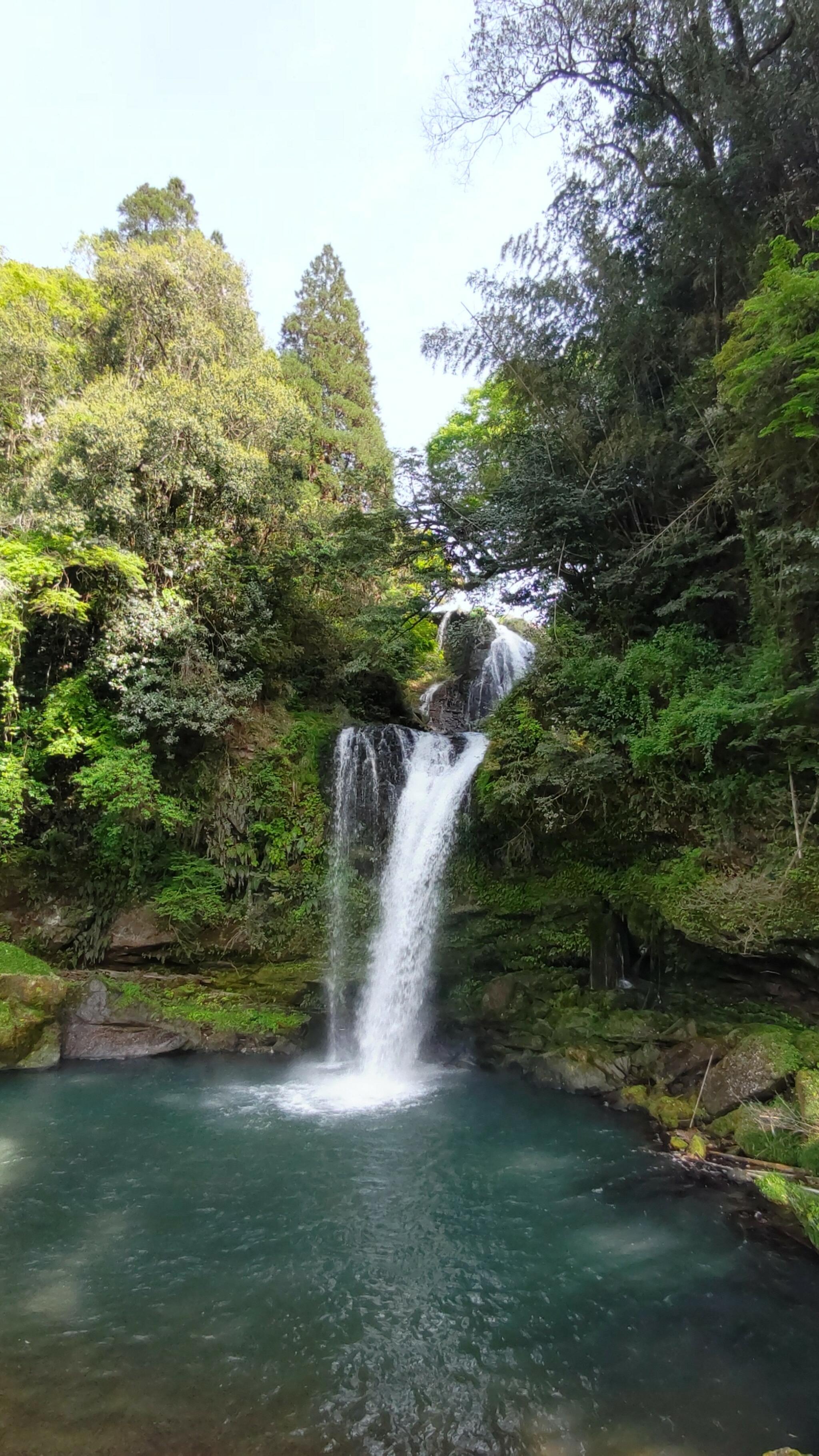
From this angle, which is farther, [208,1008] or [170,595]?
[170,595]

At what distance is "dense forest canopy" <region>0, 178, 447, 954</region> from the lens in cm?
1105

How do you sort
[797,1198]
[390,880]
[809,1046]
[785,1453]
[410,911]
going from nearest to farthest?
1. [785,1453]
2. [797,1198]
3. [809,1046]
4. [410,911]
5. [390,880]

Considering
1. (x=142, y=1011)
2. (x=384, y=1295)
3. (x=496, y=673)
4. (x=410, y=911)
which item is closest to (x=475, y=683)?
(x=496, y=673)

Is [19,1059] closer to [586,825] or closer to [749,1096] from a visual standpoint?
[586,825]

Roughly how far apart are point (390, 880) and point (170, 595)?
20.5 ft

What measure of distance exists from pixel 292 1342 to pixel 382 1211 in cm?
179

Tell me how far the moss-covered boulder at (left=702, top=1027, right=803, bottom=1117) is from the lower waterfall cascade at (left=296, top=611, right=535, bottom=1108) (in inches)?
151

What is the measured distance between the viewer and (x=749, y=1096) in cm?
673

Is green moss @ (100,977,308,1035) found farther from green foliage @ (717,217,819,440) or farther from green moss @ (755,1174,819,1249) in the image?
green foliage @ (717,217,819,440)

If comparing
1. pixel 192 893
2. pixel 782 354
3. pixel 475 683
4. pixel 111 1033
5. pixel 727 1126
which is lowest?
pixel 111 1033

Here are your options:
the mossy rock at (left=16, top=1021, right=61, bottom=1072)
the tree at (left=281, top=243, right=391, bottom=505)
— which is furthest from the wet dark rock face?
the tree at (left=281, top=243, right=391, bottom=505)

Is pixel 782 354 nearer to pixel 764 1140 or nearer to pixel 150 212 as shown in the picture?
pixel 764 1140

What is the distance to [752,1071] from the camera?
22.5 ft

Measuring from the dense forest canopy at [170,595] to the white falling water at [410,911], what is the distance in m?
1.62
